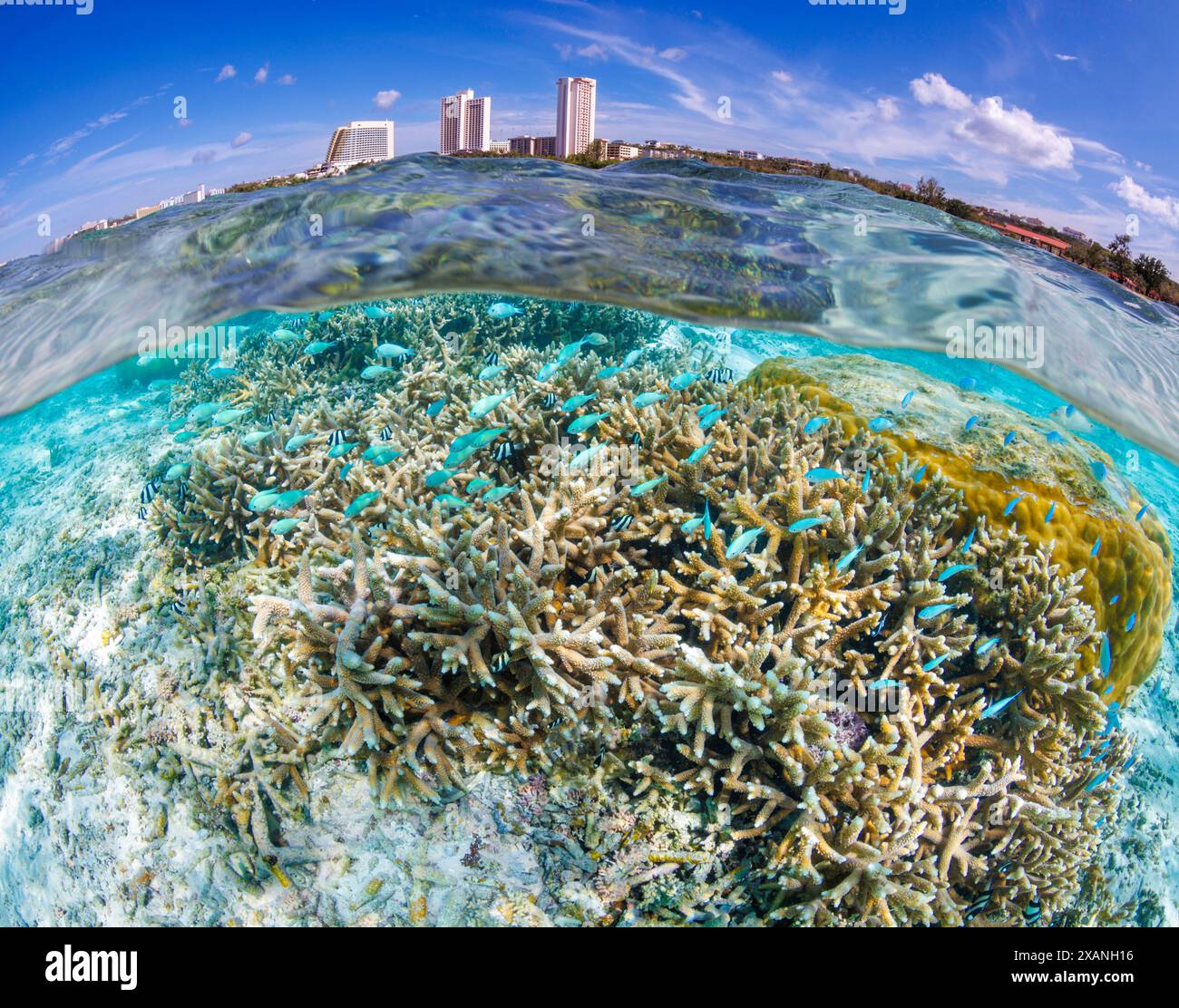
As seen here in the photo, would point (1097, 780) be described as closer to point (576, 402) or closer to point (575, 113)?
point (576, 402)

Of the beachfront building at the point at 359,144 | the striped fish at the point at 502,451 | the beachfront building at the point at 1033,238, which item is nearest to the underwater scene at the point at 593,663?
the striped fish at the point at 502,451

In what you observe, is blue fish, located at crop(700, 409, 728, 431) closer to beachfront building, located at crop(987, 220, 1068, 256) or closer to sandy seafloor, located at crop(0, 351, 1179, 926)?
sandy seafloor, located at crop(0, 351, 1179, 926)

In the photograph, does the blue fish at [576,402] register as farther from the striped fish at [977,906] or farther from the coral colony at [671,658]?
the striped fish at [977,906]

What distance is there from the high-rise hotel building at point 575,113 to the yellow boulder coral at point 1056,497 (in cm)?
829

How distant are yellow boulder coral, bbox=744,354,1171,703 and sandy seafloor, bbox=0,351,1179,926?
5.38ft

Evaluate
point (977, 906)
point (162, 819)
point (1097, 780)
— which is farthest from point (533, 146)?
point (977, 906)

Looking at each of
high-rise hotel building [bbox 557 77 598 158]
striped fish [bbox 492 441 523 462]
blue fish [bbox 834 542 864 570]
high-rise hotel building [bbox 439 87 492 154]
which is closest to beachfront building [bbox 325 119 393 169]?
high-rise hotel building [bbox 439 87 492 154]

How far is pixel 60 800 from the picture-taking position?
5.16 metres

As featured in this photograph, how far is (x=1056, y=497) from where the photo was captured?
568 centimetres

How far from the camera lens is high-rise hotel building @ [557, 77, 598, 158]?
1207cm
